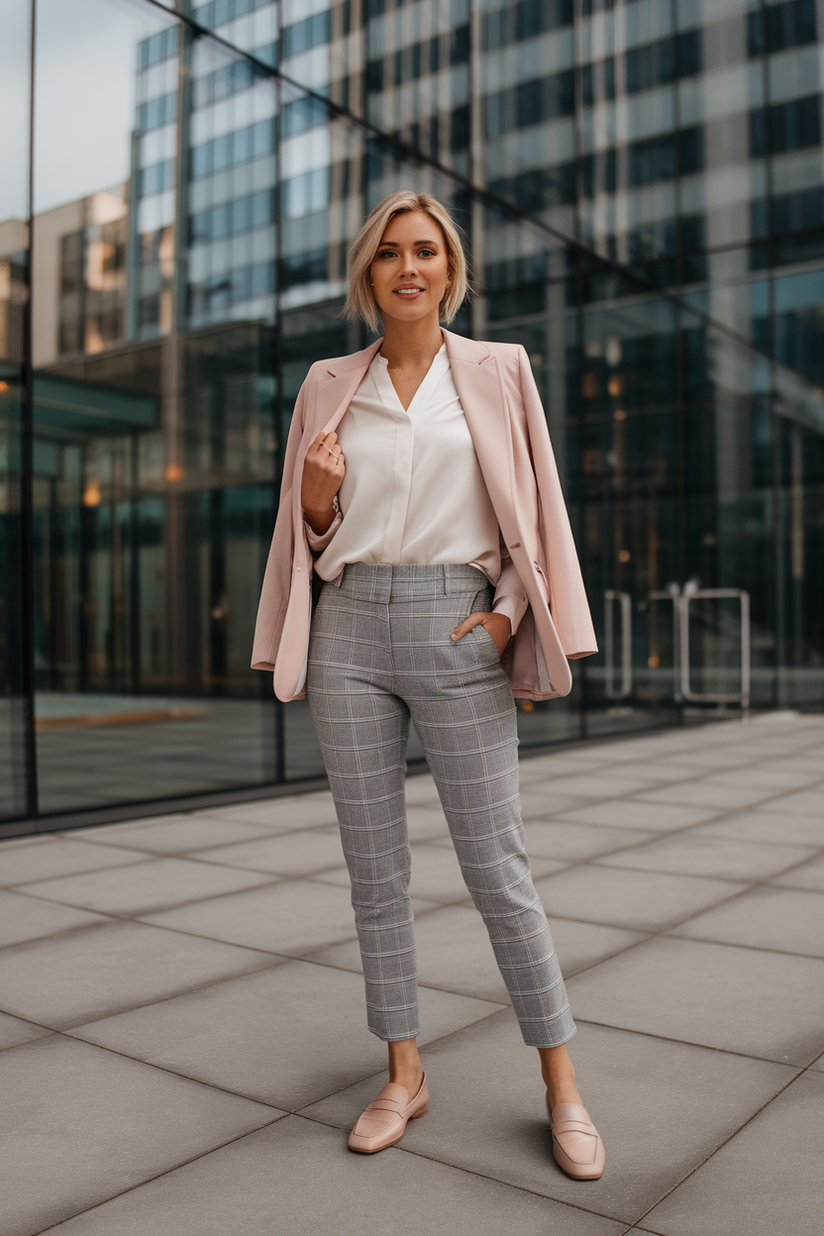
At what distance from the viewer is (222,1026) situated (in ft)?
9.28

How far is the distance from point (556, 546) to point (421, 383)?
434 millimetres

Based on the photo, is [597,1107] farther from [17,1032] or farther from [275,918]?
[275,918]

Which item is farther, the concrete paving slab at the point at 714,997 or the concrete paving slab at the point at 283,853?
the concrete paving slab at the point at 283,853

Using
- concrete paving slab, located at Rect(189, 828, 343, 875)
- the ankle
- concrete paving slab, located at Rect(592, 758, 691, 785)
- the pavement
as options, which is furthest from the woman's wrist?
concrete paving slab, located at Rect(592, 758, 691, 785)

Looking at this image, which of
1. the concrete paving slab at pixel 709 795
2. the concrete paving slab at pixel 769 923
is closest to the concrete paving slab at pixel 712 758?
the concrete paving slab at pixel 709 795

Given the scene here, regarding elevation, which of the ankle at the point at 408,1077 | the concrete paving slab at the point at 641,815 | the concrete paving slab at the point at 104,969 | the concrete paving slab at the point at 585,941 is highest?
the ankle at the point at 408,1077

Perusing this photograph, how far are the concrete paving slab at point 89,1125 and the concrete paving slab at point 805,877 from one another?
2.64 metres

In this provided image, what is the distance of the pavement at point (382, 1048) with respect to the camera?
1965mm

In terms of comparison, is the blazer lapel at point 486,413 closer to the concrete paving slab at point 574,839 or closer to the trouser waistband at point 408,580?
the trouser waistband at point 408,580

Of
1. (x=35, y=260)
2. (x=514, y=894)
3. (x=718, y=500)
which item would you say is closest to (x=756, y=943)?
(x=514, y=894)

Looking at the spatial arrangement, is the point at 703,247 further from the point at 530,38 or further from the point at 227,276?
the point at 227,276

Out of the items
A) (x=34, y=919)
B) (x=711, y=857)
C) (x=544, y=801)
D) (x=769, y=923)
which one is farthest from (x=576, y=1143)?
(x=544, y=801)

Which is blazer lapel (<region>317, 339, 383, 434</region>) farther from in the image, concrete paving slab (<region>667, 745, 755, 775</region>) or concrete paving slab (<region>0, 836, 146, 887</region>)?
concrete paving slab (<region>667, 745, 755, 775</region>)

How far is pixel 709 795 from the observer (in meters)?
6.64
